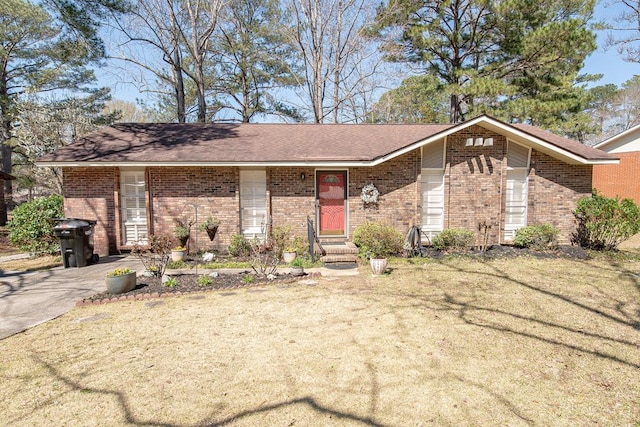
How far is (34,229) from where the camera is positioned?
991 cm

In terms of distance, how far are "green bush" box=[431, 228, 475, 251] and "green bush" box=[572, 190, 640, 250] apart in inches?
140

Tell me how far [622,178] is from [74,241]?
2513 centimetres

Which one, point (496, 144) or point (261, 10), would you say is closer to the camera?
point (496, 144)

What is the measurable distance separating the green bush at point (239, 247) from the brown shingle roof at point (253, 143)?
7.42 ft

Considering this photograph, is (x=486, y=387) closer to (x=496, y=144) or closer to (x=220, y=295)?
(x=220, y=295)

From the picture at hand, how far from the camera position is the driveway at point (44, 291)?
555 cm

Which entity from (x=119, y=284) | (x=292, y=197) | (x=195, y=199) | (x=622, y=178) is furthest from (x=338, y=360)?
(x=622, y=178)

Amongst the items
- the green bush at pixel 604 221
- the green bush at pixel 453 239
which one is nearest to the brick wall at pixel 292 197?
the green bush at pixel 453 239

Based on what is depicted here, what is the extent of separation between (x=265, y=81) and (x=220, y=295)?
19441mm

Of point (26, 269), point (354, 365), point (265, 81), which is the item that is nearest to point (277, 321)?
point (354, 365)

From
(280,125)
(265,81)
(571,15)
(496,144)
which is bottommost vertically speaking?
(496,144)

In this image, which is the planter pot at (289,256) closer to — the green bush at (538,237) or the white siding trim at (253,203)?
the white siding trim at (253,203)

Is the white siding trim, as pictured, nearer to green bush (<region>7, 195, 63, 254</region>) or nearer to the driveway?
the driveway

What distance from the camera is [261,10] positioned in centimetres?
2242
